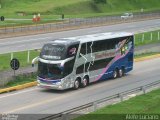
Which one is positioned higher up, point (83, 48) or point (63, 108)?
point (83, 48)

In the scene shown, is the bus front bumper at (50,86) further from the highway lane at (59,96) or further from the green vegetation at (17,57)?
the green vegetation at (17,57)

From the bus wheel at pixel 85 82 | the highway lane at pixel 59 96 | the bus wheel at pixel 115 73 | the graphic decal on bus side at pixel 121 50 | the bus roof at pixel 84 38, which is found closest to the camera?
the highway lane at pixel 59 96

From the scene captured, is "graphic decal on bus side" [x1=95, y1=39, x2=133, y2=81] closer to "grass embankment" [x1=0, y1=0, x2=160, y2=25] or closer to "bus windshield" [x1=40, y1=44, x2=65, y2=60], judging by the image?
"bus windshield" [x1=40, y1=44, x2=65, y2=60]

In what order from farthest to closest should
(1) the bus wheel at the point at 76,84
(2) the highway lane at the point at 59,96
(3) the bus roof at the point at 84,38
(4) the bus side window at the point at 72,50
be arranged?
(3) the bus roof at the point at 84,38
(1) the bus wheel at the point at 76,84
(4) the bus side window at the point at 72,50
(2) the highway lane at the point at 59,96

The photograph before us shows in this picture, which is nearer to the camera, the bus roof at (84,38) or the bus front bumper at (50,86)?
the bus front bumper at (50,86)

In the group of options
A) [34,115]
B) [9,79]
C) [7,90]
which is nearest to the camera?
[34,115]

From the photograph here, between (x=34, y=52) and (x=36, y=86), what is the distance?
1335cm

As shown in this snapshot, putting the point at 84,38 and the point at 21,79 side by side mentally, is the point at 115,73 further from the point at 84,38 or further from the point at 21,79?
the point at 21,79

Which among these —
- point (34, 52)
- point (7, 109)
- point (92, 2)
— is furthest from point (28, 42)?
point (92, 2)

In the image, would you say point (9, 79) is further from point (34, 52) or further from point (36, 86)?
point (34, 52)

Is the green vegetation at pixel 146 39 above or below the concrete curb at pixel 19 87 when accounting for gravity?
above

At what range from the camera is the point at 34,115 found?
21484 millimetres

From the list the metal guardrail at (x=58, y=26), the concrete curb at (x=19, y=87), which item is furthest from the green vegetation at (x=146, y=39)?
the concrete curb at (x=19, y=87)

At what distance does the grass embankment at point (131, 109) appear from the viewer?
1834 cm
